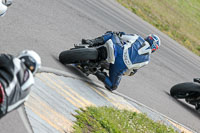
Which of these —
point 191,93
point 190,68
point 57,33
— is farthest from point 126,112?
point 190,68

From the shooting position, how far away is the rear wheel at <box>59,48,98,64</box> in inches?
352

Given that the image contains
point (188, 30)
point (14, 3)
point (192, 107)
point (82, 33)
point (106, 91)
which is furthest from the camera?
point (188, 30)

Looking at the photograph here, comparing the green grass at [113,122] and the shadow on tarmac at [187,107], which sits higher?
the green grass at [113,122]

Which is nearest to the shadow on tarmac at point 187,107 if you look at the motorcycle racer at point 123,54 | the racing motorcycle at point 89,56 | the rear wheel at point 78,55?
the motorcycle racer at point 123,54

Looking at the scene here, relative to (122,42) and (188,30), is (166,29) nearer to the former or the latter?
(188,30)

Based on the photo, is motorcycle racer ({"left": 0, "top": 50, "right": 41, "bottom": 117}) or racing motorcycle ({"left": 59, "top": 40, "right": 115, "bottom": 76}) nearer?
motorcycle racer ({"left": 0, "top": 50, "right": 41, "bottom": 117})

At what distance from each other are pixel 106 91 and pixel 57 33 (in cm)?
227

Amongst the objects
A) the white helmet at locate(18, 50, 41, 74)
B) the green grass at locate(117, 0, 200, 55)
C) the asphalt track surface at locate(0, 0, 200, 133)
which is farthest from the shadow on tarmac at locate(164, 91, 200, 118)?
the green grass at locate(117, 0, 200, 55)

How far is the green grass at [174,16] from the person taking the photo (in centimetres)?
2488

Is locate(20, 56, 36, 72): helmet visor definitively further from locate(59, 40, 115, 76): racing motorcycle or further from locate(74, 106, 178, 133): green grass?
locate(59, 40, 115, 76): racing motorcycle

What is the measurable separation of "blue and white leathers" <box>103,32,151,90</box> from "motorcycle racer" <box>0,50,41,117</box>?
15.8ft

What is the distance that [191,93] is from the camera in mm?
12711

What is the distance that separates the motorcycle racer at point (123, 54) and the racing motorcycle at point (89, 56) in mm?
164

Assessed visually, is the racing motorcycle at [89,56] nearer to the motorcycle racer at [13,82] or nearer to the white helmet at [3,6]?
the white helmet at [3,6]
